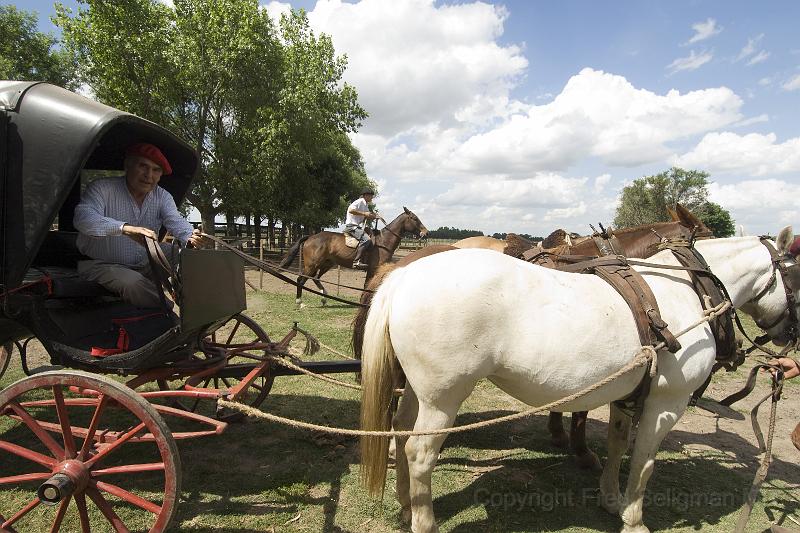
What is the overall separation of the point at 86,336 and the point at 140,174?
1204 millimetres

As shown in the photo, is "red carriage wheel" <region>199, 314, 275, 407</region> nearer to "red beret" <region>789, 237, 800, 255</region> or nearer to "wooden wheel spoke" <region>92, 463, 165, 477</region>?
"wooden wheel spoke" <region>92, 463, 165, 477</region>

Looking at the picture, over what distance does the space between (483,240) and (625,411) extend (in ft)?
13.0

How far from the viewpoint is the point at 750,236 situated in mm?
3336

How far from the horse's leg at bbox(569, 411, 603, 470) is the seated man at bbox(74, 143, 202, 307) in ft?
11.2

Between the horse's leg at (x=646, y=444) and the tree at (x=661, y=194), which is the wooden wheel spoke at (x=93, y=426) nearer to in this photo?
the horse's leg at (x=646, y=444)

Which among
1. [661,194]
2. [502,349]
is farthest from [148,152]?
[661,194]

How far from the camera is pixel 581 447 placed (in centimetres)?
375

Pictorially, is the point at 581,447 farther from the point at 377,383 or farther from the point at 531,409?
the point at 377,383

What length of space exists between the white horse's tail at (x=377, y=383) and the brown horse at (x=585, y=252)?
1.04m

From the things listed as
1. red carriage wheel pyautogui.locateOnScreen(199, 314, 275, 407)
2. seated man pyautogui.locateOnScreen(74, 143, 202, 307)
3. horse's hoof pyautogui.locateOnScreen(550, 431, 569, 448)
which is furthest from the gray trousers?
horse's hoof pyautogui.locateOnScreen(550, 431, 569, 448)

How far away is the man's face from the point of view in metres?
3.14

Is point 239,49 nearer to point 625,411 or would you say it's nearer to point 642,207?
point 625,411

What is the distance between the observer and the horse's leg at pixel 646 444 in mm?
2785

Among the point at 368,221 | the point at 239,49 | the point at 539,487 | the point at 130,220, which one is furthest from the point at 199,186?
the point at 539,487
